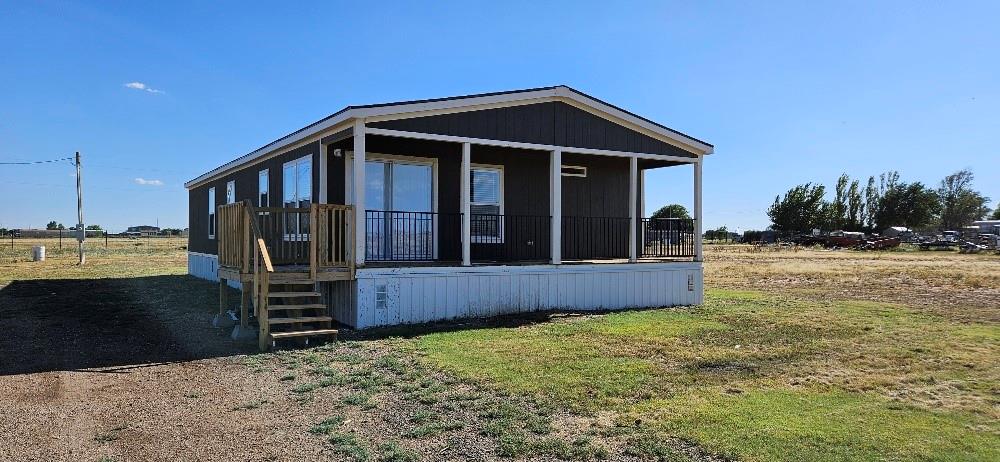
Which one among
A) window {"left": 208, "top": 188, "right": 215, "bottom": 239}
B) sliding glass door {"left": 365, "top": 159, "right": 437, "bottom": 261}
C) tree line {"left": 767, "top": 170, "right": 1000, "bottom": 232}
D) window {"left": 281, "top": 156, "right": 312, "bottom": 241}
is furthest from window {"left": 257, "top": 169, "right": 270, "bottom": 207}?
tree line {"left": 767, "top": 170, "right": 1000, "bottom": 232}

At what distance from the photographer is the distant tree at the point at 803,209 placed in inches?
2446

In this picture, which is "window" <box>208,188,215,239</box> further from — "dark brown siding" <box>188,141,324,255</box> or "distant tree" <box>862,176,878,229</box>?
"distant tree" <box>862,176,878,229</box>

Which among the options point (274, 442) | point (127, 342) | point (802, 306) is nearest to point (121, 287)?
point (127, 342)

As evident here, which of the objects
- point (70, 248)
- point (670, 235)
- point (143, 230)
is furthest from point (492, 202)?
point (143, 230)

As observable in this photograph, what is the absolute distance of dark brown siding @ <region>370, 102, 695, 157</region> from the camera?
418 inches

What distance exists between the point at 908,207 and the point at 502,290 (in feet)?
223

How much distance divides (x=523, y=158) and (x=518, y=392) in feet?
25.5

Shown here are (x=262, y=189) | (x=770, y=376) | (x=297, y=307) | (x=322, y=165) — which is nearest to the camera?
(x=770, y=376)

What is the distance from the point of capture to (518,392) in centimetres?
600

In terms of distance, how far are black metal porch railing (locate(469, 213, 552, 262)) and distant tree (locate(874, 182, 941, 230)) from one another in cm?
6552

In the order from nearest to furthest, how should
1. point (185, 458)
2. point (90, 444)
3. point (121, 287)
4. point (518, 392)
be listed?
point (185, 458), point (90, 444), point (518, 392), point (121, 287)

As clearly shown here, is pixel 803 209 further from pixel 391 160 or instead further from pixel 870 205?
pixel 391 160

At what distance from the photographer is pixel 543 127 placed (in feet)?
39.1

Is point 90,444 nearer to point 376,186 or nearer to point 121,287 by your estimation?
point 376,186
